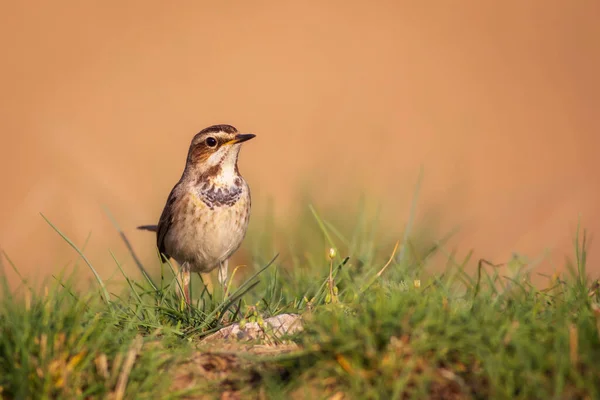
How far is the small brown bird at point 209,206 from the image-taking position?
6969mm

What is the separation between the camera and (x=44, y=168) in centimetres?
1420

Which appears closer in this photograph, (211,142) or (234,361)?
(234,361)

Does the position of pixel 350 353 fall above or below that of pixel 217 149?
below

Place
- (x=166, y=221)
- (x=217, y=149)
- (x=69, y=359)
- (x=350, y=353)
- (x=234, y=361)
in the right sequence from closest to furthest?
(x=350, y=353), (x=69, y=359), (x=234, y=361), (x=217, y=149), (x=166, y=221)

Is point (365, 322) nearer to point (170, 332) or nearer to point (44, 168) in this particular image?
point (170, 332)

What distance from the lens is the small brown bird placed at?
6.97 m

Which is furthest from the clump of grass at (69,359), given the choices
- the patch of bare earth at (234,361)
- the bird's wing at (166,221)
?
the bird's wing at (166,221)

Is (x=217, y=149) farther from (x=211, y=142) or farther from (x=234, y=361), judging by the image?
(x=234, y=361)

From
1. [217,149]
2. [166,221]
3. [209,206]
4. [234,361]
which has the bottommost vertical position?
[234,361]

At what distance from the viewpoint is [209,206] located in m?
6.97

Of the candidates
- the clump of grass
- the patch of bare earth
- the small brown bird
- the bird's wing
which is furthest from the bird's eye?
the clump of grass

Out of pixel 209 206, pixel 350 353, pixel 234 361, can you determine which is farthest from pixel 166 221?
pixel 350 353

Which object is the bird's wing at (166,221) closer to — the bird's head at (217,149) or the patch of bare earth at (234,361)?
the bird's head at (217,149)

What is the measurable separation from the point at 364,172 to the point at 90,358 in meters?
5.61
